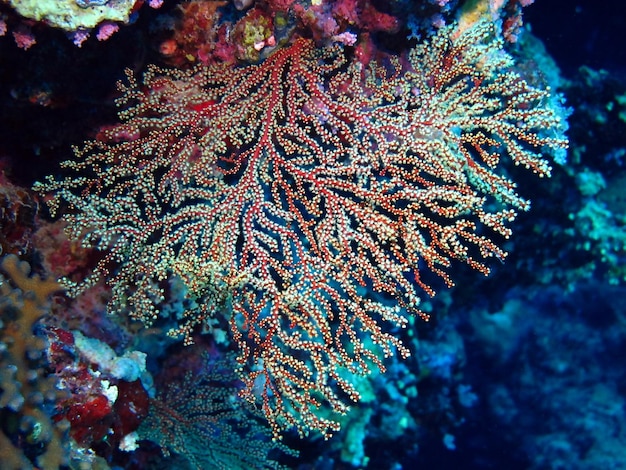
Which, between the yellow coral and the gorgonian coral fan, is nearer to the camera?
the yellow coral

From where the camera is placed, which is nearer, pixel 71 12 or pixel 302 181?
pixel 71 12

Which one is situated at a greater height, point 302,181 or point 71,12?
point 302,181

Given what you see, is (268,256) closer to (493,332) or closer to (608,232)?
(608,232)

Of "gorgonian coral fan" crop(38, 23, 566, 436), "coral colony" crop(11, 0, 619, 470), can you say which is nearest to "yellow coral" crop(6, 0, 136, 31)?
"coral colony" crop(11, 0, 619, 470)

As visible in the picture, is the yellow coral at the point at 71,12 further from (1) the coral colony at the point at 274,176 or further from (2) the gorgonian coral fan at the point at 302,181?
(2) the gorgonian coral fan at the point at 302,181

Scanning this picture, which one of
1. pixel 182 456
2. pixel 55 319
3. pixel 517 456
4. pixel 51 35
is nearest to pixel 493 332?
pixel 517 456

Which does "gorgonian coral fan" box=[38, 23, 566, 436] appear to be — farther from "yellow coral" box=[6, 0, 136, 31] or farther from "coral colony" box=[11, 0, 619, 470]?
"yellow coral" box=[6, 0, 136, 31]

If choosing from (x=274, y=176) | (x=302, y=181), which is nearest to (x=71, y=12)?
(x=274, y=176)

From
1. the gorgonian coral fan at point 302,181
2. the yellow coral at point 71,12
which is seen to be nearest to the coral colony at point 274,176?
the gorgonian coral fan at point 302,181

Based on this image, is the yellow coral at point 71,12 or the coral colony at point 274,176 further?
the coral colony at point 274,176

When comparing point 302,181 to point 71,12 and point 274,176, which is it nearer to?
point 274,176

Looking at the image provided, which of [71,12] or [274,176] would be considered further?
[274,176]

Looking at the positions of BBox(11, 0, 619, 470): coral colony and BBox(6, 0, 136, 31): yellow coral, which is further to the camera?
BBox(11, 0, 619, 470): coral colony
